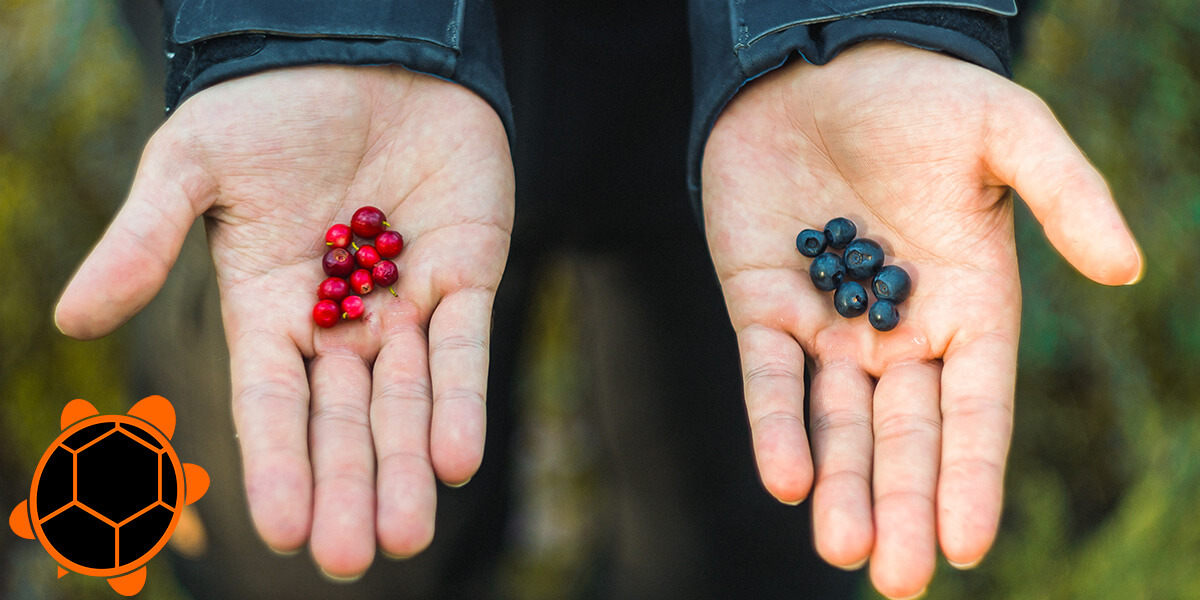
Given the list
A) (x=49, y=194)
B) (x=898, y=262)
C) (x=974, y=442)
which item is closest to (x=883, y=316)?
(x=898, y=262)

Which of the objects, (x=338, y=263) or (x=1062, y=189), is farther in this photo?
(x=338, y=263)

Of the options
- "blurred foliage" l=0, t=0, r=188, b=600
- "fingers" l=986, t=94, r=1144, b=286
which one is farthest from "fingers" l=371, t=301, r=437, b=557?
"blurred foliage" l=0, t=0, r=188, b=600

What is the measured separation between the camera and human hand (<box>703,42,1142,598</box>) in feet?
5.70

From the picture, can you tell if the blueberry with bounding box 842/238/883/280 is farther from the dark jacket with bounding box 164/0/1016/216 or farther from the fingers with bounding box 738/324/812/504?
the dark jacket with bounding box 164/0/1016/216

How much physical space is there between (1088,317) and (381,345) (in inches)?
129

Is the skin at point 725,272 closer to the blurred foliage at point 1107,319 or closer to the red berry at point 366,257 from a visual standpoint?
the red berry at point 366,257

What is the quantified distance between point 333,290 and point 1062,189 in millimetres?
1673

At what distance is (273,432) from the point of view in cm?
177

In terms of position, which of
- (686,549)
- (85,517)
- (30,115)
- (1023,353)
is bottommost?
(686,549)

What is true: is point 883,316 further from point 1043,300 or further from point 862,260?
point 1043,300

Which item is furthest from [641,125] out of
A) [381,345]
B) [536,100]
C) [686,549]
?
[686,549]

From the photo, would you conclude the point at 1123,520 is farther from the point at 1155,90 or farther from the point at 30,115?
the point at 30,115

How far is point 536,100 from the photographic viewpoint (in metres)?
2.69

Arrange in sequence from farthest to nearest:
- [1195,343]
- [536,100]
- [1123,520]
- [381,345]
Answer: [1195,343] < [1123,520] < [536,100] < [381,345]
